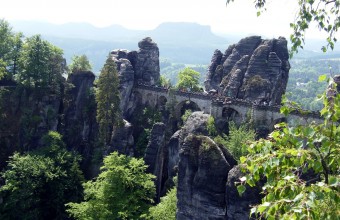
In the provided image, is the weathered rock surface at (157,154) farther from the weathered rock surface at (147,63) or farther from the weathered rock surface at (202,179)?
the weathered rock surface at (147,63)

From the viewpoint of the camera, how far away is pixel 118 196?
38.9 metres

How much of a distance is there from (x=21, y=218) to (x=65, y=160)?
8.48 metres

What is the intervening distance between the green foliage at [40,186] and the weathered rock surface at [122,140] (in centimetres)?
544

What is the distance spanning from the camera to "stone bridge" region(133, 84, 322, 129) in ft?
159

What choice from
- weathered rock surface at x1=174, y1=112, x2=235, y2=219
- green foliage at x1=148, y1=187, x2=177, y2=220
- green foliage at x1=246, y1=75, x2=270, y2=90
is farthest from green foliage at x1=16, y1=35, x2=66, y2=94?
weathered rock surface at x1=174, y1=112, x2=235, y2=219

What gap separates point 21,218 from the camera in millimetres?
42062

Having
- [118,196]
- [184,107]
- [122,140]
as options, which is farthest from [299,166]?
[184,107]

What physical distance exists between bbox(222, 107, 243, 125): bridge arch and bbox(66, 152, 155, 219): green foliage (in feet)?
50.9

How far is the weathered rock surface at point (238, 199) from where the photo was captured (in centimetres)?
2747

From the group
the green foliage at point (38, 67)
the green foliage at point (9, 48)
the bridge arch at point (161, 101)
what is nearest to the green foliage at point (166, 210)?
the bridge arch at point (161, 101)

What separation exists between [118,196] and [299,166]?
32974 millimetres

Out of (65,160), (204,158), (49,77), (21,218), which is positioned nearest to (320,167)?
(204,158)

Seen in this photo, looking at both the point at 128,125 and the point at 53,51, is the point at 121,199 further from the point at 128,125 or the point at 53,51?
the point at 53,51

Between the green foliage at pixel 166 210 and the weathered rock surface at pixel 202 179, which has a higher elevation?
the weathered rock surface at pixel 202 179
